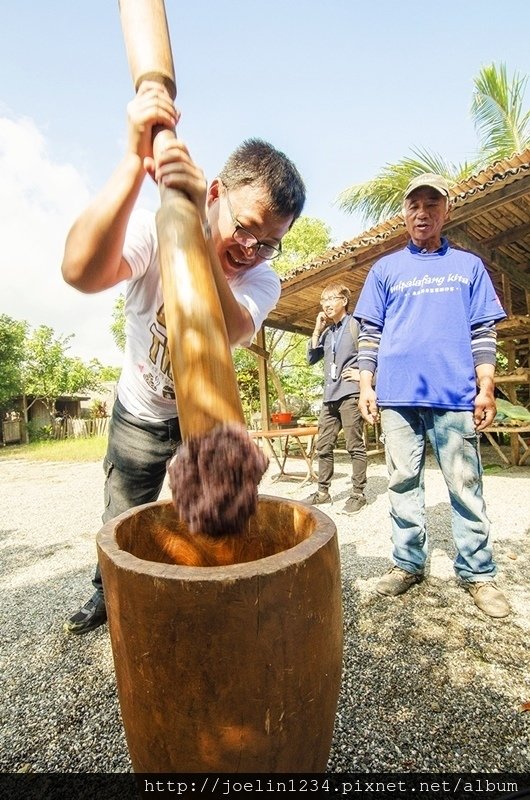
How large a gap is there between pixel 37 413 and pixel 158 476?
2839cm

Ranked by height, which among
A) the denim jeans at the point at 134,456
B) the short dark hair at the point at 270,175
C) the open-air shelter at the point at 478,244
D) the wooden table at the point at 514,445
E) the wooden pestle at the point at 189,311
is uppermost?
the open-air shelter at the point at 478,244

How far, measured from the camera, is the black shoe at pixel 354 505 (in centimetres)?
454

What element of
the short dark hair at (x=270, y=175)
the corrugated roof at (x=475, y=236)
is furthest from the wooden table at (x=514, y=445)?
the short dark hair at (x=270, y=175)

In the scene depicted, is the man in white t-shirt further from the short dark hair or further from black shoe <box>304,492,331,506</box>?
black shoe <box>304,492,331,506</box>

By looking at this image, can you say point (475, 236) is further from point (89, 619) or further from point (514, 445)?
point (89, 619)

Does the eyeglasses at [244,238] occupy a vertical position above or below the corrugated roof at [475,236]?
below

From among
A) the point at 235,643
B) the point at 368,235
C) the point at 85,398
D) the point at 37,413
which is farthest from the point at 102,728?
the point at 85,398

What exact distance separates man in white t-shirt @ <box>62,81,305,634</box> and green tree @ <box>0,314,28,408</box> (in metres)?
21.5

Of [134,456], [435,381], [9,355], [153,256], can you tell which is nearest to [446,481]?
[435,381]

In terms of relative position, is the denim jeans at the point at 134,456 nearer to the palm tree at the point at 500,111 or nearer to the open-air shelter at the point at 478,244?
the open-air shelter at the point at 478,244

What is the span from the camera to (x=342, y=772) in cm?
134

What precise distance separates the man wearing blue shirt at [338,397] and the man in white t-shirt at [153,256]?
2985 mm

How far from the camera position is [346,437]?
4.77 m

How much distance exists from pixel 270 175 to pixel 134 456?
4.33 feet
